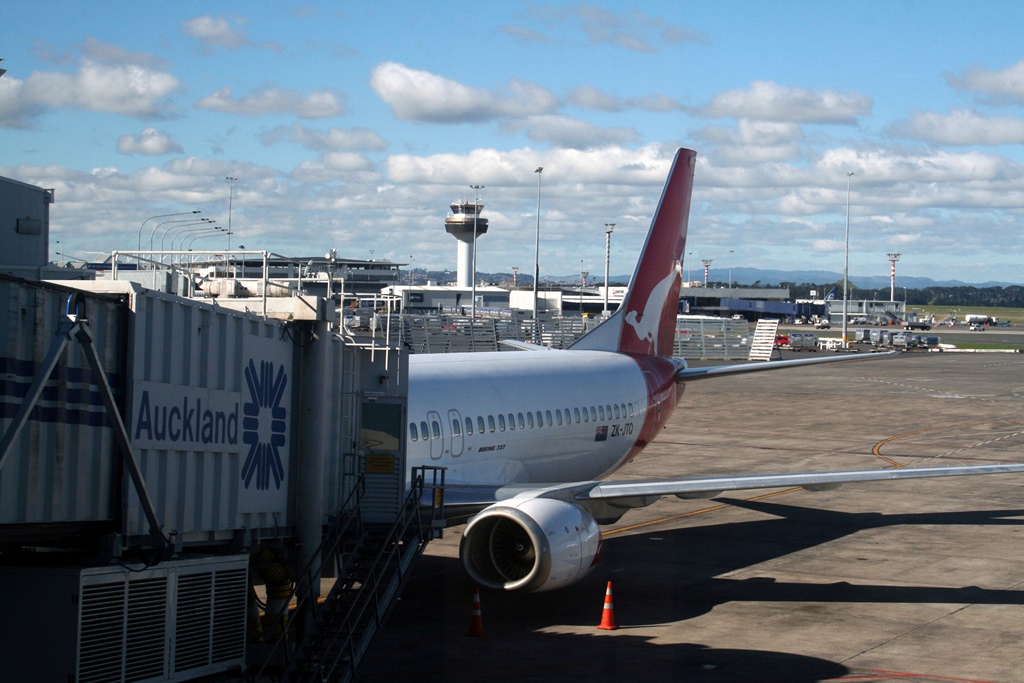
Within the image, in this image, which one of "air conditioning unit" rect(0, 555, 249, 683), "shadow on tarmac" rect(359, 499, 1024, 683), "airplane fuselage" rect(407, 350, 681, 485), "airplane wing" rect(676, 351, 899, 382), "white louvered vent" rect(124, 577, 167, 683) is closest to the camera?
"air conditioning unit" rect(0, 555, 249, 683)

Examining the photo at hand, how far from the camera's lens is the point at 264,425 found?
39.2ft

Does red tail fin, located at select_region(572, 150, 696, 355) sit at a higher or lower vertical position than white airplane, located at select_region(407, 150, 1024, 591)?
higher

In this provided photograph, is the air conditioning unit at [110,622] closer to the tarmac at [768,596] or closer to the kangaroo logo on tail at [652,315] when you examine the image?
the tarmac at [768,596]

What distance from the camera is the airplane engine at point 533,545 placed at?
1620cm

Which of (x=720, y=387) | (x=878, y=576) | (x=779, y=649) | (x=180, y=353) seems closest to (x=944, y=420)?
(x=720, y=387)

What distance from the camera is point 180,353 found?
1034 cm

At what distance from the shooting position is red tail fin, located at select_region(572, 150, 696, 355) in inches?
1128

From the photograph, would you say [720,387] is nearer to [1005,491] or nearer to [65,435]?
[1005,491]

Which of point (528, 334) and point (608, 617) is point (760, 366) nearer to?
point (608, 617)

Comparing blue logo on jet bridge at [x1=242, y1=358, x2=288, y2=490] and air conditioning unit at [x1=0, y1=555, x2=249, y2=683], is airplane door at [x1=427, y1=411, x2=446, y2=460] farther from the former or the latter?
air conditioning unit at [x1=0, y1=555, x2=249, y2=683]

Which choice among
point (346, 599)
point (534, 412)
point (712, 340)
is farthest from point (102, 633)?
point (712, 340)

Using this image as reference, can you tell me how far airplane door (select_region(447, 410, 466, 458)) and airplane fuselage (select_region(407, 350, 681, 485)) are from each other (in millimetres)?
17

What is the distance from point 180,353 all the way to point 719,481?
35.1 ft

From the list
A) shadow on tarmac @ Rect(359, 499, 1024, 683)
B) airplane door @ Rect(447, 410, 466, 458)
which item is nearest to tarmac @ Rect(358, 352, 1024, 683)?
shadow on tarmac @ Rect(359, 499, 1024, 683)
